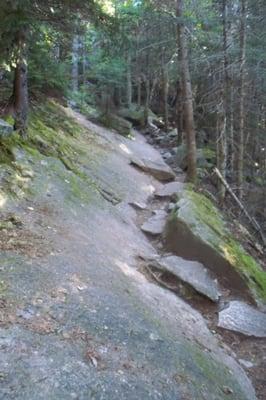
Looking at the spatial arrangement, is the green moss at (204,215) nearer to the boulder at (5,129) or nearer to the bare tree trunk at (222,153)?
the bare tree trunk at (222,153)

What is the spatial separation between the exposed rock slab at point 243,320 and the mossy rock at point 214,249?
0.52 metres

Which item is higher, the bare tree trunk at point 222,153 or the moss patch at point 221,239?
the bare tree trunk at point 222,153

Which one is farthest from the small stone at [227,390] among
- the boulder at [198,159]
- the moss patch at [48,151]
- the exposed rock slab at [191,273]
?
the boulder at [198,159]

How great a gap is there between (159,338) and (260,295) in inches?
140

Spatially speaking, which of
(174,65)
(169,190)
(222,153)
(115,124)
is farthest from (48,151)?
(115,124)

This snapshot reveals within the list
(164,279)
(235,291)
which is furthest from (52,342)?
(235,291)

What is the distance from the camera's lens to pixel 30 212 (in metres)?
6.86

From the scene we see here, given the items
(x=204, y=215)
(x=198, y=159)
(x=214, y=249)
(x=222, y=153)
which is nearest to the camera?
(x=214, y=249)

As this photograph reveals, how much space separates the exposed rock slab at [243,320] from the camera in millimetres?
6715

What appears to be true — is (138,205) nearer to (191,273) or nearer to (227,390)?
(191,273)

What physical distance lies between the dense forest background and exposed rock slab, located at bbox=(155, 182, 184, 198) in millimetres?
593

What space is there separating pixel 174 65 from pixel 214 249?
374 inches

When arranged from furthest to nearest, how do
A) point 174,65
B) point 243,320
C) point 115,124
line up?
point 115,124 < point 174,65 < point 243,320

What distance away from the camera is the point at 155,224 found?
392 inches
